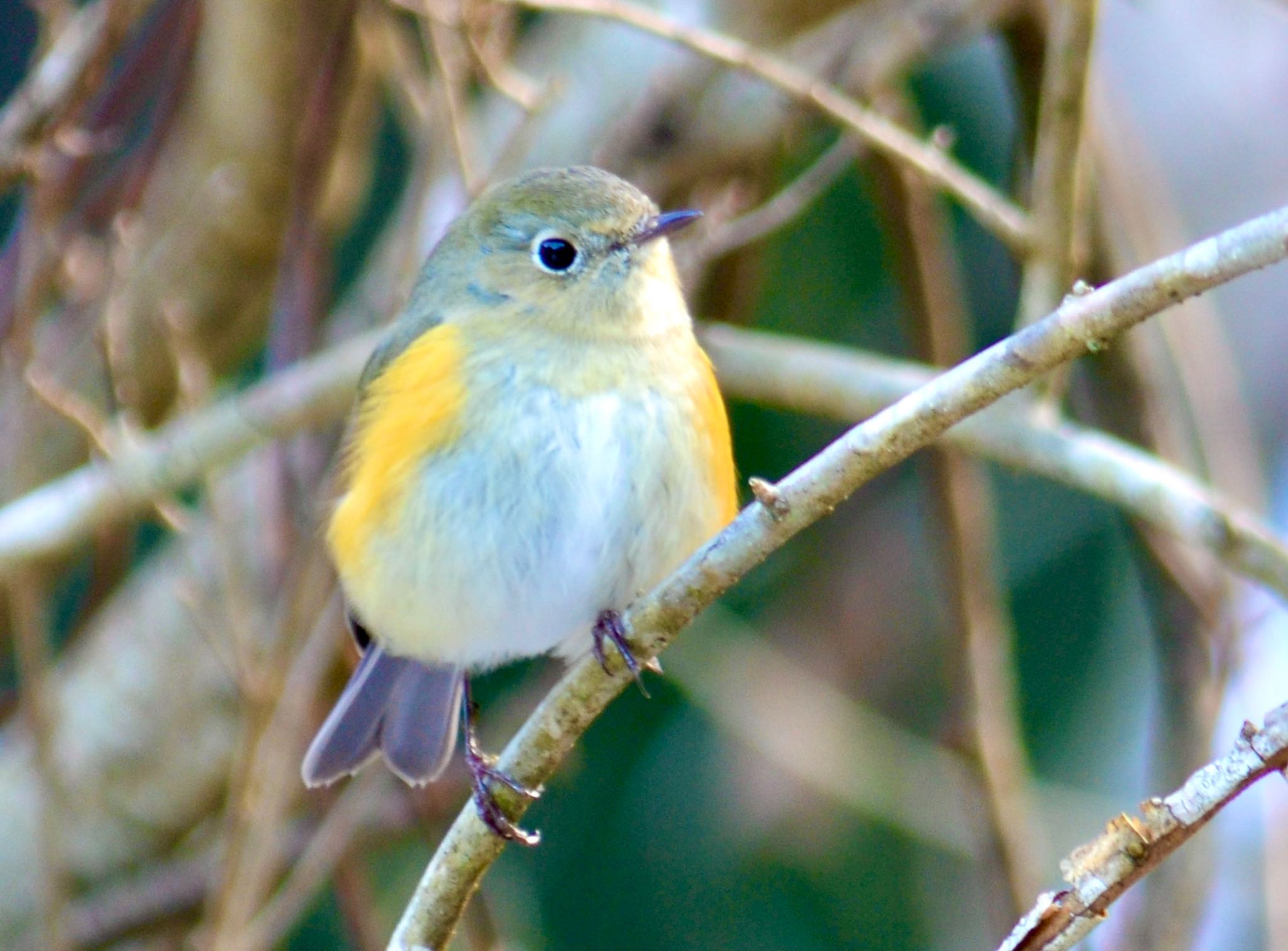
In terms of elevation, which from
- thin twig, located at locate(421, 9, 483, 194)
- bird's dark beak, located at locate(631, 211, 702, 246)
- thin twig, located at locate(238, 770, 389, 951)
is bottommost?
thin twig, located at locate(238, 770, 389, 951)

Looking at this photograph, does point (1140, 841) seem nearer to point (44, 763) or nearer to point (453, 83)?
point (453, 83)

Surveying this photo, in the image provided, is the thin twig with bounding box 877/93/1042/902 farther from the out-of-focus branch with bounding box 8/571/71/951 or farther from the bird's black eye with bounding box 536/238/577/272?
the out-of-focus branch with bounding box 8/571/71/951

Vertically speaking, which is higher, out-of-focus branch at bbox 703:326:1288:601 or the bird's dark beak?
the bird's dark beak

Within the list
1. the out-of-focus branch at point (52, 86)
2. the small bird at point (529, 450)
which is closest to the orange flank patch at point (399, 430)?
the small bird at point (529, 450)

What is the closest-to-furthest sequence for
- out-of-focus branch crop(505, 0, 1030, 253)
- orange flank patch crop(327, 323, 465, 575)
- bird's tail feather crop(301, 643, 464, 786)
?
orange flank patch crop(327, 323, 465, 575) < out-of-focus branch crop(505, 0, 1030, 253) < bird's tail feather crop(301, 643, 464, 786)

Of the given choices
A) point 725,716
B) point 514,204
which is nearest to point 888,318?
point 725,716

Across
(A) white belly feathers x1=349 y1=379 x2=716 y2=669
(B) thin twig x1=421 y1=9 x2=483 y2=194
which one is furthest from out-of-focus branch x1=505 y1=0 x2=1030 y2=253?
(A) white belly feathers x1=349 y1=379 x2=716 y2=669

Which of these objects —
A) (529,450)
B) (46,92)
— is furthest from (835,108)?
(46,92)
